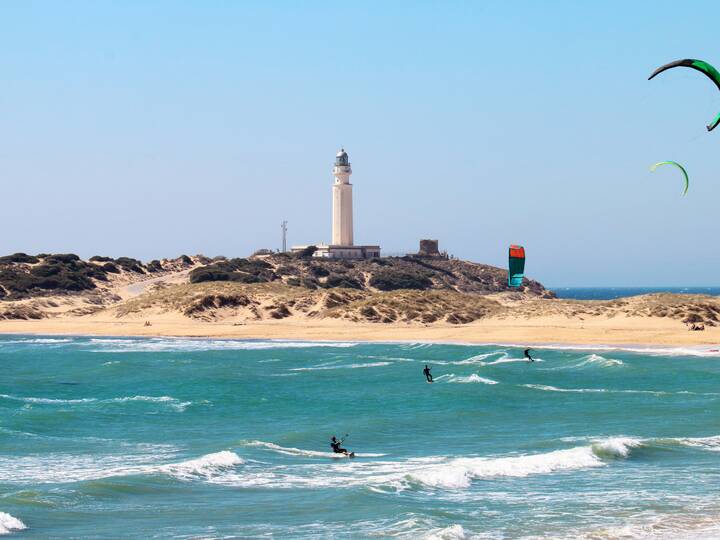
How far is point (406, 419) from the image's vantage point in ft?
94.5

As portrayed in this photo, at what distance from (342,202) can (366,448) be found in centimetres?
7303

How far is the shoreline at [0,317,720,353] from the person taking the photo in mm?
48094

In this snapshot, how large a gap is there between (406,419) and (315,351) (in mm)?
19468

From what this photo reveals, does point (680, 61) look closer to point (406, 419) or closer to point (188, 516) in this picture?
point (188, 516)

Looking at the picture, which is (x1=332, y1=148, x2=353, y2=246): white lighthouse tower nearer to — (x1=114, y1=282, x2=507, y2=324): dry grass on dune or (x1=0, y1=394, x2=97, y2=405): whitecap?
(x1=114, y1=282, x2=507, y2=324): dry grass on dune

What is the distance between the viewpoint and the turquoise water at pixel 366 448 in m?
17.5

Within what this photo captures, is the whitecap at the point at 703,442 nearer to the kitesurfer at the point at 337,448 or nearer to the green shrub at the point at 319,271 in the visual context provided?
the kitesurfer at the point at 337,448

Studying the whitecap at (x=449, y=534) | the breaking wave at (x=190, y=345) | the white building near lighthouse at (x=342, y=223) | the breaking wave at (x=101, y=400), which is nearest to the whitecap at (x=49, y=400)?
the breaking wave at (x=101, y=400)

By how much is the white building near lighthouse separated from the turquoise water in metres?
52.3

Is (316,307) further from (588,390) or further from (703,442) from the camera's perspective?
(703,442)

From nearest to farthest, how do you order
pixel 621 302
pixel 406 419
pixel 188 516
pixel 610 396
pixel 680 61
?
pixel 680 61, pixel 188 516, pixel 406 419, pixel 610 396, pixel 621 302

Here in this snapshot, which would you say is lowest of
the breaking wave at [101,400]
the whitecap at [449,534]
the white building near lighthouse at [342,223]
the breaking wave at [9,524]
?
the whitecap at [449,534]

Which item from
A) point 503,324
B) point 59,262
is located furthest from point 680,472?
point 59,262

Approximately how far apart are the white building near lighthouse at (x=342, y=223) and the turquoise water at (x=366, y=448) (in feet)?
172
